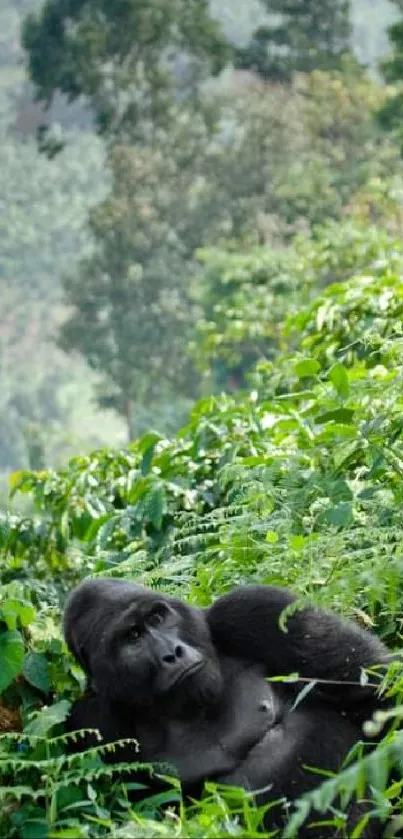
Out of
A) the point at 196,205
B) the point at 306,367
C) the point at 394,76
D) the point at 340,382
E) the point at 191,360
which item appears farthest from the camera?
the point at 196,205

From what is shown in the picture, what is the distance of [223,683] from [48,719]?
0.32 metres

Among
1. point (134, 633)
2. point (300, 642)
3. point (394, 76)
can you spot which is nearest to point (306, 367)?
point (300, 642)

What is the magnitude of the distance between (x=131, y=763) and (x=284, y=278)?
473 inches

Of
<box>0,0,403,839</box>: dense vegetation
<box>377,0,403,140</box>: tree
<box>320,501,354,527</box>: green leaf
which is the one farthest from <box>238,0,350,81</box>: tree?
<box>320,501,354,527</box>: green leaf

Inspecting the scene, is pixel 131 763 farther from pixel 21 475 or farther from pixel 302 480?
pixel 21 475

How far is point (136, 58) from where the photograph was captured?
1021 inches

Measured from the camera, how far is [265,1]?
90.3 ft

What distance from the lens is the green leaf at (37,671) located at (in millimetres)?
2979

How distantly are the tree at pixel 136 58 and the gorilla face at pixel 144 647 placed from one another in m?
23.0

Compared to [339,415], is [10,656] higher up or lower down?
lower down

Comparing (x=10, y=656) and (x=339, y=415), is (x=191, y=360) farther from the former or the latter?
(x=10, y=656)

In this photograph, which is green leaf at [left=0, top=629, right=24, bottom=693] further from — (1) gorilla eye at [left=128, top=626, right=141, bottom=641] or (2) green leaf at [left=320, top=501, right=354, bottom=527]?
(2) green leaf at [left=320, top=501, right=354, bottom=527]

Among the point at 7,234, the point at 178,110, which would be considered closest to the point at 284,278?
the point at 178,110

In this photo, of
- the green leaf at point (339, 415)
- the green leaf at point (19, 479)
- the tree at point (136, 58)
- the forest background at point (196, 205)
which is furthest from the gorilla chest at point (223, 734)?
the tree at point (136, 58)
